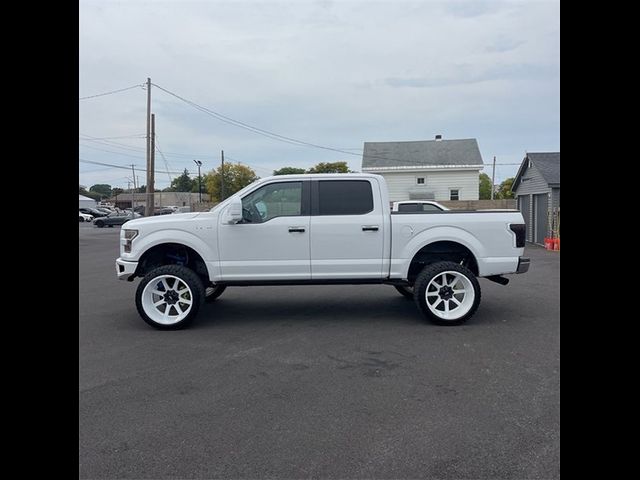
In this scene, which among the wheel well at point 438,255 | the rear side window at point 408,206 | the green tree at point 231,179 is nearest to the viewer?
the wheel well at point 438,255

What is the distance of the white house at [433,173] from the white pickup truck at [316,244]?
76.5ft

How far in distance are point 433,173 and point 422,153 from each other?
6.33ft

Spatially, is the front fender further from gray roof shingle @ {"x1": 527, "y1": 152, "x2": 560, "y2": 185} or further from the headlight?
gray roof shingle @ {"x1": 527, "y1": 152, "x2": 560, "y2": 185}

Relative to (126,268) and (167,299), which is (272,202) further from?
(126,268)

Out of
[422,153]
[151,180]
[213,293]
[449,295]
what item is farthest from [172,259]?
[422,153]

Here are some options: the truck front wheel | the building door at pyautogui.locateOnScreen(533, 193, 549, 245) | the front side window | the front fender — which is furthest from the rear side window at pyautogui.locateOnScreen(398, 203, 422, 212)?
the building door at pyautogui.locateOnScreen(533, 193, 549, 245)

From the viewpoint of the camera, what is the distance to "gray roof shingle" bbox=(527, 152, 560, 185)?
64.5ft

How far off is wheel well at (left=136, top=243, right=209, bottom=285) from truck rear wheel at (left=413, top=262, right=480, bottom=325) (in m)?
3.02

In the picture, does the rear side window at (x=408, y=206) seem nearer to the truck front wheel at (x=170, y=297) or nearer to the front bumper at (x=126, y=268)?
the truck front wheel at (x=170, y=297)

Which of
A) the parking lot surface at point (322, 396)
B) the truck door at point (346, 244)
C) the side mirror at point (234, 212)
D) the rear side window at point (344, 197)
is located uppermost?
the rear side window at point (344, 197)

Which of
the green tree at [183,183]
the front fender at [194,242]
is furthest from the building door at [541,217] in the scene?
the green tree at [183,183]

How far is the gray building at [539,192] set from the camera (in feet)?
64.6

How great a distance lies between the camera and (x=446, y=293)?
7031mm
